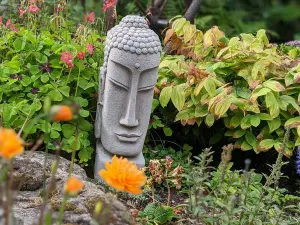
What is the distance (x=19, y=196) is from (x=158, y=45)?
132 cm

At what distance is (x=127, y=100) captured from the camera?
3.82m

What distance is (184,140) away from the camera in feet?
15.9

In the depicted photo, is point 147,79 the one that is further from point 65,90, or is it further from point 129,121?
point 65,90

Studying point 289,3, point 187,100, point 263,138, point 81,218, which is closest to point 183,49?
point 187,100

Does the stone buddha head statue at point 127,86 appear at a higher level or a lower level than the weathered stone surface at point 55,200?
higher

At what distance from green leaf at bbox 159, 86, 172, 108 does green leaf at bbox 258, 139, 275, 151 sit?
2.35 feet

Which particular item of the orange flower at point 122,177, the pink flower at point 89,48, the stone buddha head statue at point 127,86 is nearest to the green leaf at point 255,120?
Answer: the stone buddha head statue at point 127,86

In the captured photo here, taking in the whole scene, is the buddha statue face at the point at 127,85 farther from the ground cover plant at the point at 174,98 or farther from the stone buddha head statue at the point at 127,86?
the ground cover plant at the point at 174,98

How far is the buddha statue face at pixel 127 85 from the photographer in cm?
369

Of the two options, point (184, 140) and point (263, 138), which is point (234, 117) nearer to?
point (263, 138)

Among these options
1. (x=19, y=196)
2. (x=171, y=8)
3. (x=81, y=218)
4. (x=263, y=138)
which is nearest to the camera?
(x=81, y=218)

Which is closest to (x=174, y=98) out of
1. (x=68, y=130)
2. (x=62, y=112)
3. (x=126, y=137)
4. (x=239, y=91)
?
(x=239, y=91)

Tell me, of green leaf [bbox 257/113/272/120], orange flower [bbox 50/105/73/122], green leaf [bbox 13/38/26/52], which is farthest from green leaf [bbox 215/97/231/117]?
orange flower [bbox 50/105/73/122]

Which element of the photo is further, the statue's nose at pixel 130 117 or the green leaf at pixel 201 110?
the green leaf at pixel 201 110
